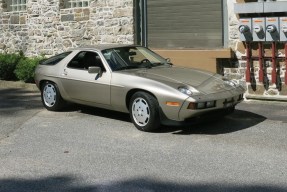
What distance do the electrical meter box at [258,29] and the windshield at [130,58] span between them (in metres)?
2.44

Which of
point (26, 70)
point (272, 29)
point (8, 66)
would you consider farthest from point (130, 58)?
point (8, 66)

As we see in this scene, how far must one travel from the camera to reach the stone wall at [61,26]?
12695 millimetres

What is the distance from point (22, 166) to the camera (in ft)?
19.6

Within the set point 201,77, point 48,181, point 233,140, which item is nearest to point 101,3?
point 201,77

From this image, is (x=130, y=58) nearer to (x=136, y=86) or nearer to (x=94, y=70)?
(x=94, y=70)

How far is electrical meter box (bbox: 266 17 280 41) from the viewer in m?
9.79

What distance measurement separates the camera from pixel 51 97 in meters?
9.26

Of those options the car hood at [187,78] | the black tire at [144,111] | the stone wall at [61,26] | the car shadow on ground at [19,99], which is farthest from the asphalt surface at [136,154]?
the stone wall at [61,26]

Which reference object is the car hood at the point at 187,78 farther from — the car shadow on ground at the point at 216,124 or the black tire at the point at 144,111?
the car shadow on ground at the point at 216,124

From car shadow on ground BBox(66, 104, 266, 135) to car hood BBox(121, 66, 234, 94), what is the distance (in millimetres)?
548

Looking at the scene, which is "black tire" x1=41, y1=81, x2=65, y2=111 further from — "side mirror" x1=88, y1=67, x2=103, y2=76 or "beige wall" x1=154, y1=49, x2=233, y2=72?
"beige wall" x1=154, y1=49, x2=233, y2=72

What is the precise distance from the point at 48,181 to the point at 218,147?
2474 mm

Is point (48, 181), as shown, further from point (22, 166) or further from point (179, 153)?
point (179, 153)

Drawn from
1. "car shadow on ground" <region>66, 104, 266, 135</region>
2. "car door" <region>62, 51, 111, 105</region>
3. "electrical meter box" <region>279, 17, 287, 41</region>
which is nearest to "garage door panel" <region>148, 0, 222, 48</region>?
"electrical meter box" <region>279, 17, 287, 41</region>
